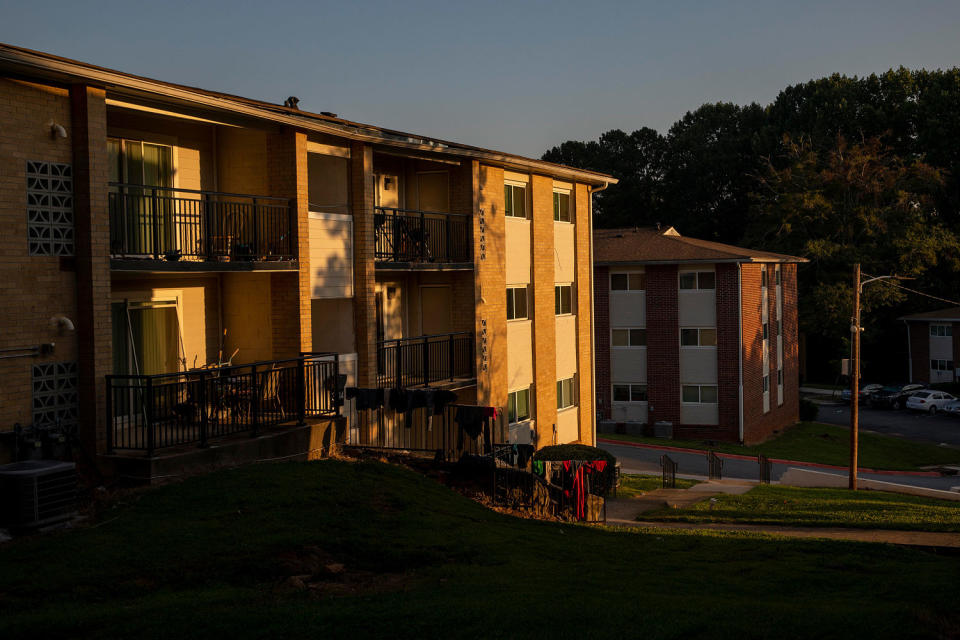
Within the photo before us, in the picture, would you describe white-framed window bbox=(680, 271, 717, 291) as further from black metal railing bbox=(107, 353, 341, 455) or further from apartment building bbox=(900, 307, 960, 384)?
apartment building bbox=(900, 307, 960, 384)

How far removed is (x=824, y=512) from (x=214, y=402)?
1413 cm

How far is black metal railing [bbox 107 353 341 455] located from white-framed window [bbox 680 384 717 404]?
25.9 m

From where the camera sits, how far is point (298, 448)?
1555 cm

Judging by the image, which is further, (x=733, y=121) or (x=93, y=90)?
(x=733, y=121)

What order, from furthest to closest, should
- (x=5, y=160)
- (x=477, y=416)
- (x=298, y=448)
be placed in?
(x=477, y=416) → (x=298, y=448) → (x=5, y=160)

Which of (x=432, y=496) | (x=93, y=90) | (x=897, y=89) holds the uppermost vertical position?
(x=897, y=89)

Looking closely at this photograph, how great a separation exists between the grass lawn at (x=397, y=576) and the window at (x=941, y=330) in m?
56.0

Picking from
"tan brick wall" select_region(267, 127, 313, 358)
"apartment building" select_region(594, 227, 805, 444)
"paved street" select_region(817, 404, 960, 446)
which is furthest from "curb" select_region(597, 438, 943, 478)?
"tan brick wall" select_region(267, 127, 313, 358)

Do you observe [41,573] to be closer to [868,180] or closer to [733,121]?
[868,180]

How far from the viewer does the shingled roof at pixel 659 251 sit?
133 ft

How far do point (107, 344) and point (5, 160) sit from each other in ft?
9.66

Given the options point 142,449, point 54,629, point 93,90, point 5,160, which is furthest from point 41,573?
point 93,90

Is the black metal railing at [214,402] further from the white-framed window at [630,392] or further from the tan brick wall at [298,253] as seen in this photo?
the white-framed window at [630,392]

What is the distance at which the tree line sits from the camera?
5897 centimetres
